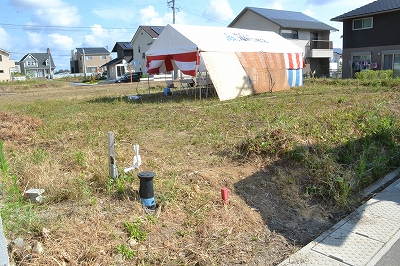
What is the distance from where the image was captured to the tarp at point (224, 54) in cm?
1241

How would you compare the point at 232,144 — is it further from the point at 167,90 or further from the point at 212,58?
the point at 167,90

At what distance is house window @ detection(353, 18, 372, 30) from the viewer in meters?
24.3

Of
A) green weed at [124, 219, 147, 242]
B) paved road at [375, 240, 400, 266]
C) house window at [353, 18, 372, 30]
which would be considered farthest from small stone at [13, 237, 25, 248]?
house window at [353, 18, 372, 30]

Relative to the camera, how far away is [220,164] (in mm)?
4855

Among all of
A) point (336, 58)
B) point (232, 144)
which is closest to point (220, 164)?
point (232, 144)

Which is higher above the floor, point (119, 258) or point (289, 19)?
point (289, 19)

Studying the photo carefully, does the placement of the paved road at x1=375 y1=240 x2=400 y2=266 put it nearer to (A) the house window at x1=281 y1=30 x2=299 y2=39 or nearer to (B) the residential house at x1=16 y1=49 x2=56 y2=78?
(A) the house window at x1=281 y1=30 x2=299 y2=39

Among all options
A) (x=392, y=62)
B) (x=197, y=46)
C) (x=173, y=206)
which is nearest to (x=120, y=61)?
(x=392, y=62)

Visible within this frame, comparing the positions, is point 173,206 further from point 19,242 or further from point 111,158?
point 19,242

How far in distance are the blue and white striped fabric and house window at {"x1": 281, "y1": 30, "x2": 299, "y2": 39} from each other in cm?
1417

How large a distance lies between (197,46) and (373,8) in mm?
17796

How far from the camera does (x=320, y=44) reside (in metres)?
32.8

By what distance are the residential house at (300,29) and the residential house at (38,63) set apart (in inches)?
2115

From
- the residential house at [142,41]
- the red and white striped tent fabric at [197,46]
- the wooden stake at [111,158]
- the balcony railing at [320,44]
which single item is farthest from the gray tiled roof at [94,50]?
the wooden stake at [111,158]
